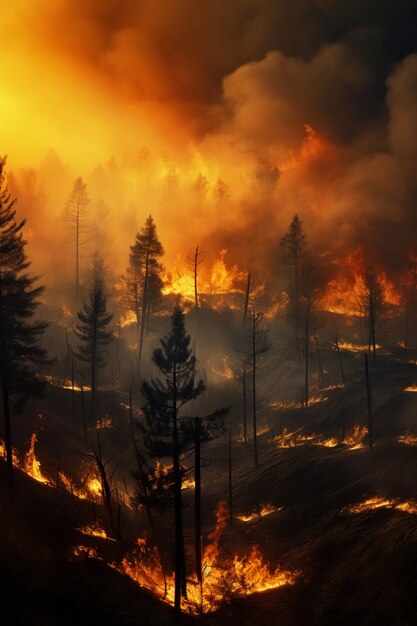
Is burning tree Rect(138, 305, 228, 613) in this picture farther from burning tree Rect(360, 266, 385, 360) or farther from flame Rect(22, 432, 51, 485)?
burning tree Rect(360, 266, 385, 360)

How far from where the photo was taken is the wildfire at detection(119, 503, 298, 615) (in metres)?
23.8

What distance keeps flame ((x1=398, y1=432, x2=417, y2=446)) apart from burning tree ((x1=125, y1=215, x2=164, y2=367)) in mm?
34954

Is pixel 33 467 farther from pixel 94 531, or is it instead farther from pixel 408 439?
pixel 408 439

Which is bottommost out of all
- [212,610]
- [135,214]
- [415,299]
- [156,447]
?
[212,610]

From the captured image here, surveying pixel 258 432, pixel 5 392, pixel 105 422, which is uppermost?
pixel 5 392

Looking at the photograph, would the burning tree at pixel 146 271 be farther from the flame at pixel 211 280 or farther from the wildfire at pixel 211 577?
the wildfire at pixel 211 577

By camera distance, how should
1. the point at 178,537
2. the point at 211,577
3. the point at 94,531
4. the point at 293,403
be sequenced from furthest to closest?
1. the point at 293,403
2. the point at 211,577
3. the point at 94,531
4. the point at 178,537

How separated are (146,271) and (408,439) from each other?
39896mm

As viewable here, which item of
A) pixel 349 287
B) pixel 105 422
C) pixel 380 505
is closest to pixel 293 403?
pixel 105 422

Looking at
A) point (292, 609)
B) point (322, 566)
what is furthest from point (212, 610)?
point (322, 566)

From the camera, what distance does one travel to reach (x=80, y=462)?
38.9 m

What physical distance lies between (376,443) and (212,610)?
23.7 meters

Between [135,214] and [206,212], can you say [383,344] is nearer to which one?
[206,212]

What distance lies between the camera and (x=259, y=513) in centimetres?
3609
